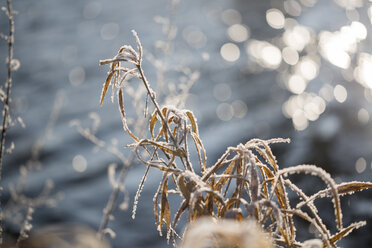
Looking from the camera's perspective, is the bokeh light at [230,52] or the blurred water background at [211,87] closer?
the blurred water background at [211,87]

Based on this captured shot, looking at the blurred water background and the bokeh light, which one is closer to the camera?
the blurred water background

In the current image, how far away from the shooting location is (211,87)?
966 cm

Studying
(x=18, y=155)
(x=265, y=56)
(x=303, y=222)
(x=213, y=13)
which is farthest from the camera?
(x=213, y=13)

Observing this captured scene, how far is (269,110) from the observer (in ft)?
28.1

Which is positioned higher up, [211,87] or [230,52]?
[230,52]

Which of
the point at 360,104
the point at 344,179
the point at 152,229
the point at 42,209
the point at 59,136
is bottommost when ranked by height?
the point at 152,229

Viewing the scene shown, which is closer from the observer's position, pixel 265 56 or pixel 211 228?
pixel 211 228

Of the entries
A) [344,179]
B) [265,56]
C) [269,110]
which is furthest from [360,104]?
[265,56]

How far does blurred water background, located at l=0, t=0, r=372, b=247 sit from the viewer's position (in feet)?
21.9

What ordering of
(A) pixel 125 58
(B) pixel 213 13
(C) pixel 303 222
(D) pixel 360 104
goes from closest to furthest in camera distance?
1. (A) pixel 125 58
2. (C) pixel 303 222
3. (D) pixel 360 104
4. (B) pixel 213 13

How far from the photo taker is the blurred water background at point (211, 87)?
668 cm

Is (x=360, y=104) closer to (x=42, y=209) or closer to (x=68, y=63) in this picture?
(x=42, y=209)

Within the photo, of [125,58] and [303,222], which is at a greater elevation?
[303,222]

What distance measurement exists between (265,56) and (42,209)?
7.17m
